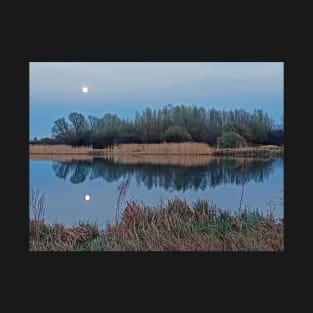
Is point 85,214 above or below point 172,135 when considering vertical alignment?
below

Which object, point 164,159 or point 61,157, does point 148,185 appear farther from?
point 61,157

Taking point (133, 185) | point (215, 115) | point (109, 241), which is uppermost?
point (215, 115)

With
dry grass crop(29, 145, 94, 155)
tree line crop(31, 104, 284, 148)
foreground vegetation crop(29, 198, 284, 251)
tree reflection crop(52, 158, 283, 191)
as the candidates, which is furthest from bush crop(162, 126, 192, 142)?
dry grass crop(29, 145, 94, 155)

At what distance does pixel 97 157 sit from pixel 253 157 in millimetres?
1847

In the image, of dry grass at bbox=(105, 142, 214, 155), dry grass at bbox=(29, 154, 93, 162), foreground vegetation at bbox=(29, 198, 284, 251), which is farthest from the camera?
dry grass at bbox=(105, 142, 214, 155)

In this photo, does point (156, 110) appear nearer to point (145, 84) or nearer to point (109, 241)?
point (145, 84)

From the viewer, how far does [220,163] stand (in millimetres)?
10422

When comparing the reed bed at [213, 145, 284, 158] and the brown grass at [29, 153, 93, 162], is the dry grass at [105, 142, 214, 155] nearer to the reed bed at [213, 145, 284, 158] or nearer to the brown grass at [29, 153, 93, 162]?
the reed bed at [213, 145, 284, 158]

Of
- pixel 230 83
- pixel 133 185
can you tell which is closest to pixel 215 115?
pixel 230 83

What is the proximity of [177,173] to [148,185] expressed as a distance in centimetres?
37

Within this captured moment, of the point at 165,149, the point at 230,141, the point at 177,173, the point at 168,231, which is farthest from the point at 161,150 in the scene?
the point at 168,231

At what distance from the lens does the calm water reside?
33.9 ft

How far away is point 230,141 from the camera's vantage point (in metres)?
10.5

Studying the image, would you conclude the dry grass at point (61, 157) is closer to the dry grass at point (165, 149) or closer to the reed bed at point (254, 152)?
the dry grass at point (165, 149)
